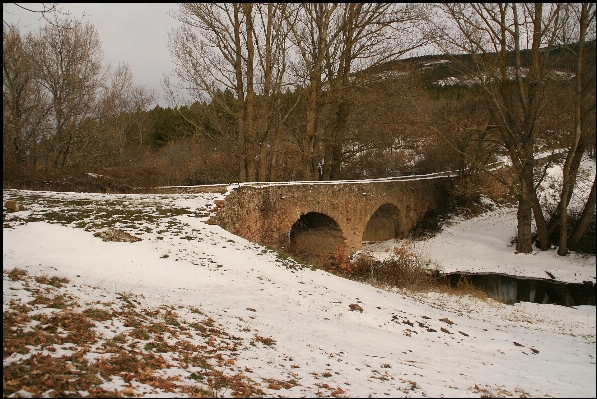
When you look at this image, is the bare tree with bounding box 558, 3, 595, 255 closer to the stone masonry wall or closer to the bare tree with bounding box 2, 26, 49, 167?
the stone masonry wall

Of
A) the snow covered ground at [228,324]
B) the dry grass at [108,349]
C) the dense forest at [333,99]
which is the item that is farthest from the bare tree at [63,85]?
the dry grass at [108,349]

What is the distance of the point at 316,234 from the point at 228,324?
554 inches

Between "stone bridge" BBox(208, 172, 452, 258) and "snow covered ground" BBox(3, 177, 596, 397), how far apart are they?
2.13m

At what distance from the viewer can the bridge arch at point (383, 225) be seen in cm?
2295

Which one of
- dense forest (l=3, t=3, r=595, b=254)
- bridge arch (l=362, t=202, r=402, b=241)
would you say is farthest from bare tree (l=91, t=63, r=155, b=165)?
bridge arch (l=362, t=202, r=402, b=241)

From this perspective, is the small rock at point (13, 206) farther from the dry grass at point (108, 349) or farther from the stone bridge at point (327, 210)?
the stone bridge at point (327, 210)

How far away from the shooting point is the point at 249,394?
12.0ft

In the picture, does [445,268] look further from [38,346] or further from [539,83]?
[38,346]

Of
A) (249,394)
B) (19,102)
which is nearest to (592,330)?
(249,394)

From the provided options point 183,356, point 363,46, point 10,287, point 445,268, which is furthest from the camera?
point 363,46

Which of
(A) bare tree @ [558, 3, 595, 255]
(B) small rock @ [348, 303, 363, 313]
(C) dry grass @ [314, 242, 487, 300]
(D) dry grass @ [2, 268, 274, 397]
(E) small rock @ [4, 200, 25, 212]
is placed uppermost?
(A) bare tree @ [558, 3, 595, 255]

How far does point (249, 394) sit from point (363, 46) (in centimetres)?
1802

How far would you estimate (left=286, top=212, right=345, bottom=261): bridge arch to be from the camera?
18.7 meters

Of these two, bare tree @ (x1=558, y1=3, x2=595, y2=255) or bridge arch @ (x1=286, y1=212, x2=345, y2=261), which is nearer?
bare tree @ (x1=558, y1=3, x2=595, y2=255)
